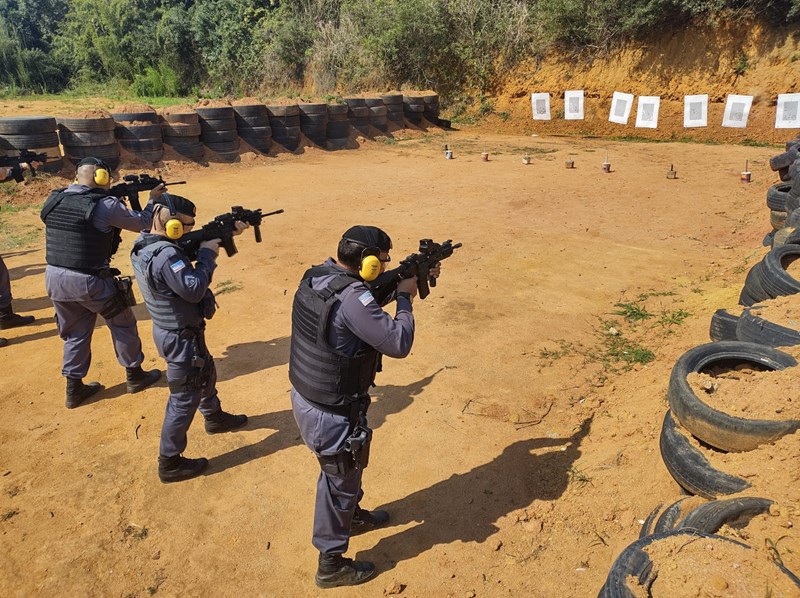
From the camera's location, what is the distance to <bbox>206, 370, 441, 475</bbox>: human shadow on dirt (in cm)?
441

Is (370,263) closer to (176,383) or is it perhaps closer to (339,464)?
(339,464)

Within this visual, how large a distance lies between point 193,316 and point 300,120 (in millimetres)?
13677

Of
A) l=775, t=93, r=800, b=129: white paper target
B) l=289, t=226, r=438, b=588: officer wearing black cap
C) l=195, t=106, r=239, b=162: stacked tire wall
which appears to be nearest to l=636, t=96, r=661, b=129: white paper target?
l=775, t=93, r=800, b=129: white paper target

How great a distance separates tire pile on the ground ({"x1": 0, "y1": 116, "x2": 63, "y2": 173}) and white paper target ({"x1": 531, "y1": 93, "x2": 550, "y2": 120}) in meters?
16.1

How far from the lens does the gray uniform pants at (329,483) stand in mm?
3109

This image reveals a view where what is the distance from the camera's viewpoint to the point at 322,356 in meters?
3.00

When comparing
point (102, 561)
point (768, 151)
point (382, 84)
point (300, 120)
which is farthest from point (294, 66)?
point (102, 561)

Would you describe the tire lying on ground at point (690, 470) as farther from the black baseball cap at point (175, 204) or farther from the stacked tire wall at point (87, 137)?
the stacked tire wall at point (87, 137)

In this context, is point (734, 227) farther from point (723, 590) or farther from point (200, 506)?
point (200, 506)

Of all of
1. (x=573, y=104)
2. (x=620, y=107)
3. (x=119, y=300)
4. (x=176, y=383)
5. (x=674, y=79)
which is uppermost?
(x=674, y=79)

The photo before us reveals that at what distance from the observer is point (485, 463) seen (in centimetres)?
429

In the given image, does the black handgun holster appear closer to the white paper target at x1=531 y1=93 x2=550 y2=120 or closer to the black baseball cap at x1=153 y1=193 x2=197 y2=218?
the black baseball cap at x1=153 y1=193 x2=197 y2=218

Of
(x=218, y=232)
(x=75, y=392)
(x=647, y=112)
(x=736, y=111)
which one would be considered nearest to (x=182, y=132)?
(x=75, y=392)

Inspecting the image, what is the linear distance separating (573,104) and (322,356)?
2063cm
